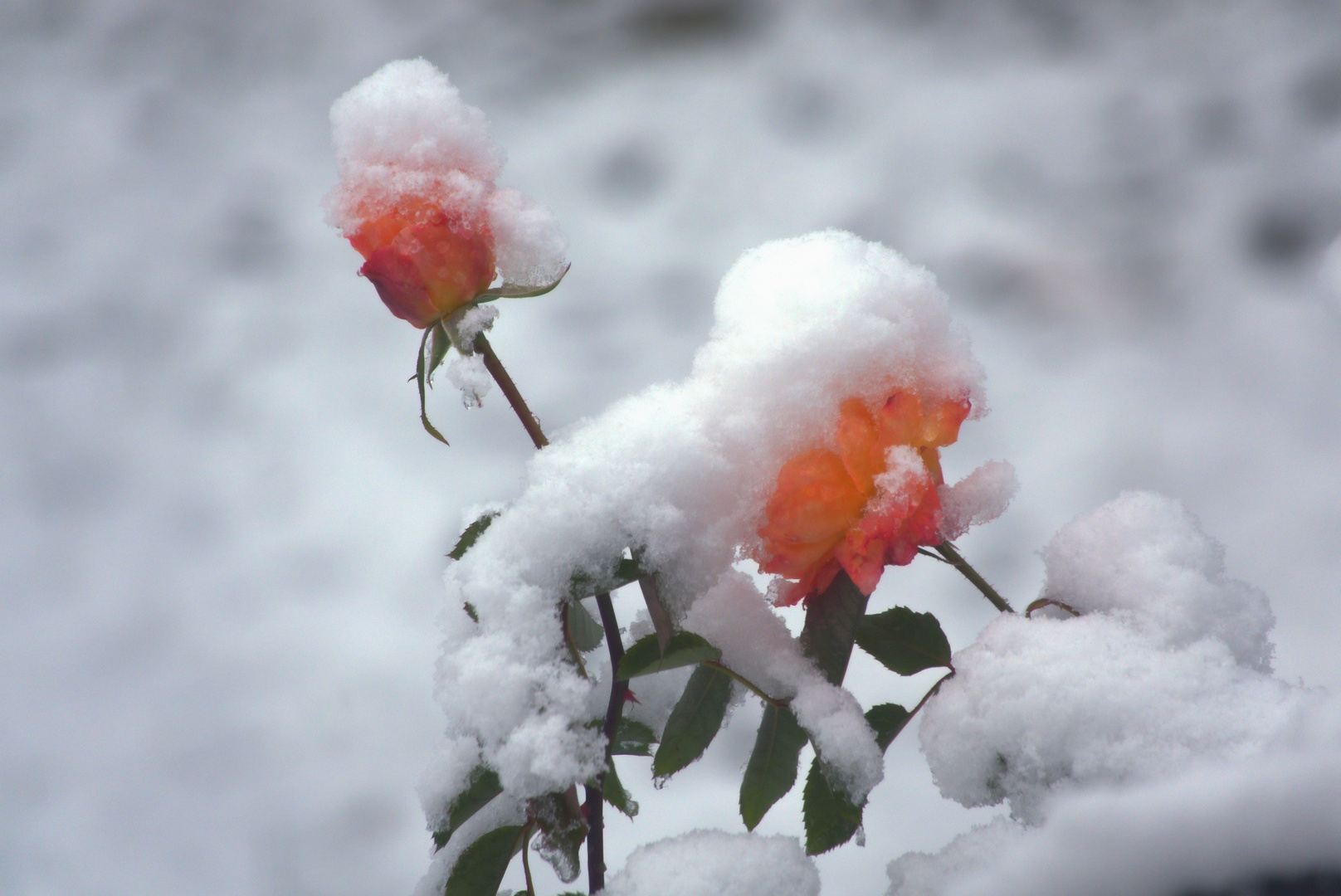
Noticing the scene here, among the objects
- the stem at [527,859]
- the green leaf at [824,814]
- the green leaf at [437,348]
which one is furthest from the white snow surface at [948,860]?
the green leaf at [437,348]

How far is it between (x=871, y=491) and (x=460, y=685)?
0.14 m

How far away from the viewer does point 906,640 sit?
336 mm

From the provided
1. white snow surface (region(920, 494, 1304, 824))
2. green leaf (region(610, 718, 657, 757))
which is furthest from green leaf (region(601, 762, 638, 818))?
white snow surface (region(920, 494, 1304, 824))

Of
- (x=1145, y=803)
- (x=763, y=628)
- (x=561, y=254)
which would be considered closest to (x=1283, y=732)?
(x=1145, y=803)

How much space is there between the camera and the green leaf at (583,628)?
0.38 metres

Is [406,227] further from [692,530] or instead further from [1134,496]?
[1134,496]

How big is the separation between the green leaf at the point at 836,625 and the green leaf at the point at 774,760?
0.02m

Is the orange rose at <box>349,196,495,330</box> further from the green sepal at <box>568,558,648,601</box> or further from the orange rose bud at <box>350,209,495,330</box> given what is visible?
the green sepal at <box>568,558,648,601</box>

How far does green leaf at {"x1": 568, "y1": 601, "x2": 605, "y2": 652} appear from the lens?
1.24 ft

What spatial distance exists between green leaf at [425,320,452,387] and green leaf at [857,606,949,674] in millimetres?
179

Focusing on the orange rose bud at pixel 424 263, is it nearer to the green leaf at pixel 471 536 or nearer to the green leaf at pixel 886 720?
the green leaf at pixel 471 536

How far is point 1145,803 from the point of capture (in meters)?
0.19

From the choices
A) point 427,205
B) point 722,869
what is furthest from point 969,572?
point 427,205

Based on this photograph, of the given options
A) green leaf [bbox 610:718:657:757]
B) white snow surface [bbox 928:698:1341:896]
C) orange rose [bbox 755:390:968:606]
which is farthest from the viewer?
green leaf [bbox 610:718:657:757]
